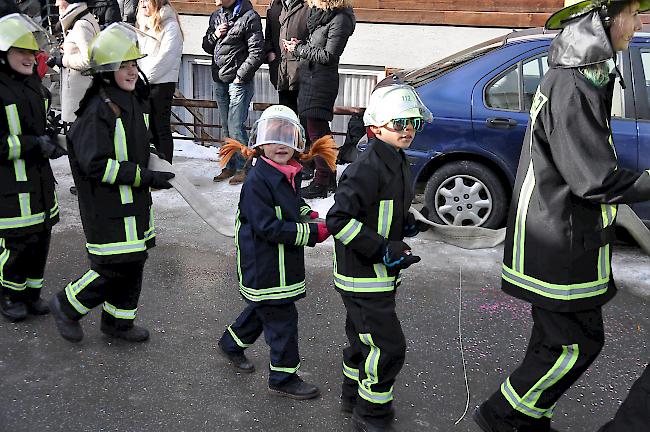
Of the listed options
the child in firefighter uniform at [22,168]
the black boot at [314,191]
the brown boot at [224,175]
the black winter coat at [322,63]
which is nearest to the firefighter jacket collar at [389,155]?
the child in firefighter uniform at [22,168]

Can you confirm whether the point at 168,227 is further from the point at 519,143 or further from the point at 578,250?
Answer: the point at 578,250

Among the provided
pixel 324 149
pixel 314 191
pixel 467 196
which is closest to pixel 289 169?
pixel 324 149

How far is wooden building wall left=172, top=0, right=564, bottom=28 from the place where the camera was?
10445mm

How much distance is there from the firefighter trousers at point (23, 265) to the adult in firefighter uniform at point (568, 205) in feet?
9.61

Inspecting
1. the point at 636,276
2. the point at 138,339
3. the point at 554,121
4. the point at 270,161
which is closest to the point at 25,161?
the point at 138,339

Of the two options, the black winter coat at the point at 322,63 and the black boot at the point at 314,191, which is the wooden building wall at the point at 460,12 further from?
the black boot at the point at 314,191

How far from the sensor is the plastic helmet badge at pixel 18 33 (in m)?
4.60

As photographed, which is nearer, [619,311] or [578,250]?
[578,250]

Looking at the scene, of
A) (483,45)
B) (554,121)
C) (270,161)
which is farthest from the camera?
(483,45)

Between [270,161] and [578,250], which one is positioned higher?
[270,161]

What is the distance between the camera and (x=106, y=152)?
166 inches

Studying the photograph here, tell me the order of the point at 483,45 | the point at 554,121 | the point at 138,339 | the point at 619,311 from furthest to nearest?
the point at 483,45 → the point at 619,311 → the point at 138,339 → the point at 554,121

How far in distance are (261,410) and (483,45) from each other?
4.25 metres

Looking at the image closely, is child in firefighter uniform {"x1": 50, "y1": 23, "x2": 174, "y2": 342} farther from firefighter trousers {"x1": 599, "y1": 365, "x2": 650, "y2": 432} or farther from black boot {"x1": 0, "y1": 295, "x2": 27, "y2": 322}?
firefighter trousers {"x1": 599, "y1": 365, "x2": 650, "y2": 432}
